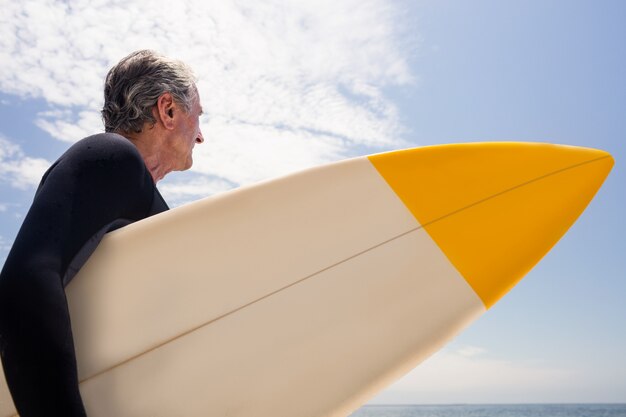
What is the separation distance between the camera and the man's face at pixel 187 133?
1735 millimetres

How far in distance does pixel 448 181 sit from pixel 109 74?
1.21 meters

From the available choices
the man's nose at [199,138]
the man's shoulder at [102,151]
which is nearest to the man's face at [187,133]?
the man's nose at [199,138]

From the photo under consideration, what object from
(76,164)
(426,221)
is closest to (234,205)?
(76,164)

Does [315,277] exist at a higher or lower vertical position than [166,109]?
lower

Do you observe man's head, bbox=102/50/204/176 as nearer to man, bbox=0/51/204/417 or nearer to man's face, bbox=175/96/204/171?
man's face, bbox=175/96/204/171

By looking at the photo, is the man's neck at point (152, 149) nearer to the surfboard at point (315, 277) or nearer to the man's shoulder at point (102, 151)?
the surfboard at point (315, 277)

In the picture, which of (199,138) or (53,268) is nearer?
(53,268)

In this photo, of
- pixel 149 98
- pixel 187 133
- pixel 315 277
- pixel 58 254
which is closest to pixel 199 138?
pixel 187 133

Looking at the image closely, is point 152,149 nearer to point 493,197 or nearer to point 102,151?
point 102,151

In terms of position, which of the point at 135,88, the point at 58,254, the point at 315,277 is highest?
the point at 135,88

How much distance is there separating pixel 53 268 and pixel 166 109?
81 cm

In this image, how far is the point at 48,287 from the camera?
96cm

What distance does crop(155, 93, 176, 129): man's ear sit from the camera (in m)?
1.64

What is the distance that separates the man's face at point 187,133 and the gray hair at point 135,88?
0.35 ft
